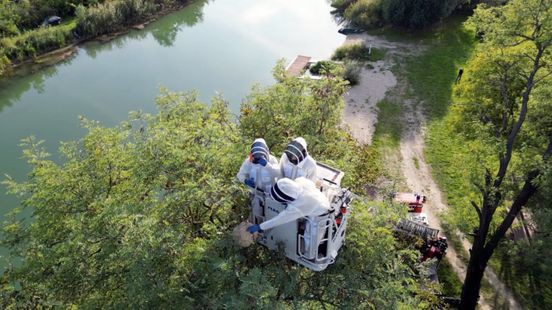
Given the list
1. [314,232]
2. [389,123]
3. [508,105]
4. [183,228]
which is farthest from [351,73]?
[314,232]

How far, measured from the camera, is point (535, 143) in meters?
13.5

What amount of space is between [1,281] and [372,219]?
10.2 m

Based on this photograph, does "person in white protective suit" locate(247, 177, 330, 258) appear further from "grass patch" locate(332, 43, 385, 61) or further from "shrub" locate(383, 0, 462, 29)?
"shrub" locate(383, 0, 462, 29)

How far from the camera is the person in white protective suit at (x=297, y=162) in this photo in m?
7.66

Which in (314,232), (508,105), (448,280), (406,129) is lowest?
(448,280)

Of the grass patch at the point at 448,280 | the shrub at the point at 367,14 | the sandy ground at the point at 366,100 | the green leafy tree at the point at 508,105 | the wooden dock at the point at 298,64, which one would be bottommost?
the grass patch at the point at 448,280

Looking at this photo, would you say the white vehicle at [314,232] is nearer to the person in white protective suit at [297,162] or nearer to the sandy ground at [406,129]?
the person in white protective suit at [297,162]

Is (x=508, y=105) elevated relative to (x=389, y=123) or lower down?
elevated

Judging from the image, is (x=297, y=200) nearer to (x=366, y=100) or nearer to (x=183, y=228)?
(x=183, y=228)

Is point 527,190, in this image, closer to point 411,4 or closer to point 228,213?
point 228,213

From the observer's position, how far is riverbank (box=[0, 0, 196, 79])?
95.9ft

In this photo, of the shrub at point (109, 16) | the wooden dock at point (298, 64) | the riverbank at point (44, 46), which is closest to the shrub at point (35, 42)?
the riverbank at point (44, 46)

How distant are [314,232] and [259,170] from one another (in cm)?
145

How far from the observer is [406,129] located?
24.0 m
